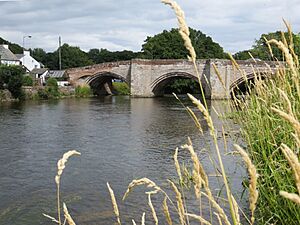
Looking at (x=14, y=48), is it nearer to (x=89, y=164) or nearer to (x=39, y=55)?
(x=39, y=55)

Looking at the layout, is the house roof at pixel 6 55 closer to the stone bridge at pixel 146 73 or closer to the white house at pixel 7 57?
the white house at pixel 7 57

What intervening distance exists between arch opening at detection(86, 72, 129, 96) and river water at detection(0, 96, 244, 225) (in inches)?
1139

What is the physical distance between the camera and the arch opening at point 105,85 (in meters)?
46.5

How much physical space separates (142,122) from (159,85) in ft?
89.4

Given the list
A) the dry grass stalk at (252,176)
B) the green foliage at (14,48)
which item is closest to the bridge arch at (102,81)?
the green foliage at (14,48)

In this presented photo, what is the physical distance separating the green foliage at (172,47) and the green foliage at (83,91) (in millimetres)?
18625

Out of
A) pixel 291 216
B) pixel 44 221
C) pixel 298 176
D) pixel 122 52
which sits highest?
pixel 122 52

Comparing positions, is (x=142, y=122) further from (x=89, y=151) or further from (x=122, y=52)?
(x=122, y=52)

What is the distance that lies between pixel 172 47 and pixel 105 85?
1458 cm

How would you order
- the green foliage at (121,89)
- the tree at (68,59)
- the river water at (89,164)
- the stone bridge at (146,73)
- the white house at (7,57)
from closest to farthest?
the river water at (89,164) < the stone bridge at (146,73) < the green foliage at (121,89) < the white house at (7,57) < the tree at (68,59)

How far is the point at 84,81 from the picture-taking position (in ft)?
154

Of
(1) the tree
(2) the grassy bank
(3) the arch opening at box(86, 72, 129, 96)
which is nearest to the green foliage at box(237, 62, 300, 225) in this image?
(2) the grassy bank

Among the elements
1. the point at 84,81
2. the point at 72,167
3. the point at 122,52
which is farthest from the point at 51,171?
the point at 122,52

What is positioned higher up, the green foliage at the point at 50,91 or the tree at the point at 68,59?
the tree at the point at 68,59
